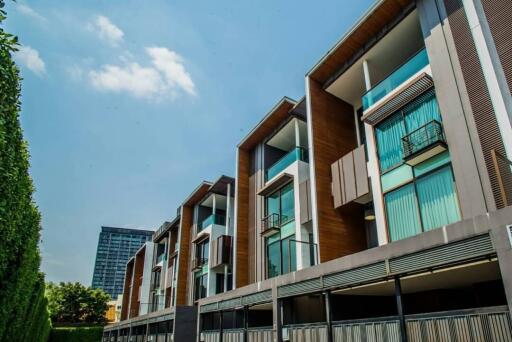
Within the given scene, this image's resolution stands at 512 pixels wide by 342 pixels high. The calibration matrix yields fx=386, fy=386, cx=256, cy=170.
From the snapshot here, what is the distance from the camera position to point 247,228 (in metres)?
21.7

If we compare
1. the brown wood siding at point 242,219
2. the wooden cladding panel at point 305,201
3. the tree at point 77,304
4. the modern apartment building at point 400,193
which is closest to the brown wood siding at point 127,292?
the tree at point 77,304

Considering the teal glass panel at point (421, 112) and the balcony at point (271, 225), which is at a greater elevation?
the teal glass panel at point (421, 112)

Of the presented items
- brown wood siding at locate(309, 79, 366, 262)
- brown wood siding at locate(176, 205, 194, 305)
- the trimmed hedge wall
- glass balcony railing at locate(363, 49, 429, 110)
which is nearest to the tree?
brown wood siding at locate(176, 205, 194, 305)

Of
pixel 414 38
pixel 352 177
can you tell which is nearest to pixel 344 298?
pixel 352 177

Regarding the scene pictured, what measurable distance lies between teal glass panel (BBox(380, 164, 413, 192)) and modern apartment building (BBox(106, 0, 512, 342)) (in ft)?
0.14

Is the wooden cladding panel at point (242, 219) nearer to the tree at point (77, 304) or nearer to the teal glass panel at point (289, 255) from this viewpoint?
the teal glass panel at point (289, 255)

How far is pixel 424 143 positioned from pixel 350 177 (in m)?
3.74

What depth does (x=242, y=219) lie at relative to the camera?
71.4 ft

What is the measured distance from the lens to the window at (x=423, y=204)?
35.1 ft

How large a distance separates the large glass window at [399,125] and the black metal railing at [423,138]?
304mm

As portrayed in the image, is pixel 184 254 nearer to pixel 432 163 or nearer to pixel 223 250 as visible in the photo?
pixel 223 250

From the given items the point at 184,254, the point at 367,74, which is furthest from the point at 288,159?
the point at 184,254

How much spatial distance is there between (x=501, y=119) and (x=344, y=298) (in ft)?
23.4

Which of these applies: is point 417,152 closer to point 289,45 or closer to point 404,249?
point 404,249
